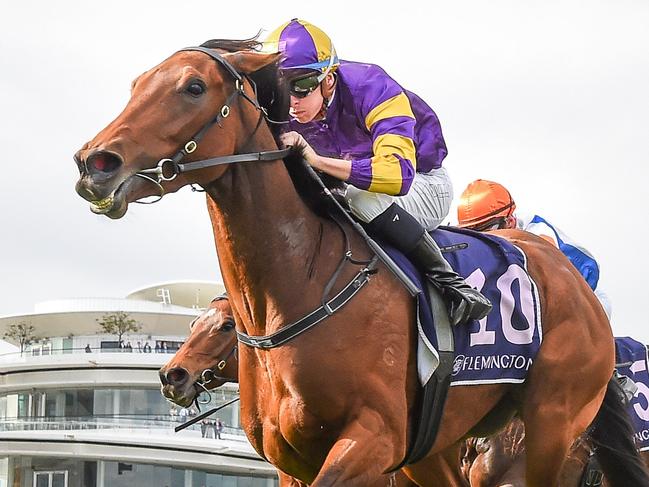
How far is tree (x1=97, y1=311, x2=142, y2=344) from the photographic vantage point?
54.2 metres

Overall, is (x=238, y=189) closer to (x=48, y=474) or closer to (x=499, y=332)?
(x=499, y=332)

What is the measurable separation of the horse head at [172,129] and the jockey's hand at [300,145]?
0.24 feet

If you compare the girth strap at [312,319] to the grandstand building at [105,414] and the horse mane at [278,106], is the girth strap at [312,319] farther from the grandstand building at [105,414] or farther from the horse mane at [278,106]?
the grandstand building at [105,414]

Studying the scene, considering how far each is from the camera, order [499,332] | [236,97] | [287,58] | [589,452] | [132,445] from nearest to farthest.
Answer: [236,97] < [287,58] < [499,332] < [589,452] < [132,445]

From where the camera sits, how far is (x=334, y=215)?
233 inches

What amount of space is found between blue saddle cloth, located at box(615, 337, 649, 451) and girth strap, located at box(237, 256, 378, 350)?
12.4 ft

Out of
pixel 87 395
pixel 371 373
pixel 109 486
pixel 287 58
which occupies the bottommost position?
pixel 371 373

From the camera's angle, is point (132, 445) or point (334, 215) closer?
point (334, 215)

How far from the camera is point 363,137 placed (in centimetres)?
621

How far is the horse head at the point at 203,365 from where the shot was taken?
9914 millimetres

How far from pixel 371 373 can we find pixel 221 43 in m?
1.72

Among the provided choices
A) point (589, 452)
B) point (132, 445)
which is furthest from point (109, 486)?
point (589, 452)

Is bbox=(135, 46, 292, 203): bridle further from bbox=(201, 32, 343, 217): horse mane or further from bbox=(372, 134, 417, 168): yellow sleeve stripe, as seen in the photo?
bbox=(372, 134, 417, 168): yellow sleeve stripe

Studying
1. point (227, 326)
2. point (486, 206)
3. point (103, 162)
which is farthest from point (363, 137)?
point (227, 326)
